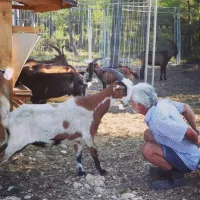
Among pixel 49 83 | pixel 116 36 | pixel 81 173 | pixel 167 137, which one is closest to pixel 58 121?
pixel 81 173

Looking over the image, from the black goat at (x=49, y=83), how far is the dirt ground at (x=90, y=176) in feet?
4.76

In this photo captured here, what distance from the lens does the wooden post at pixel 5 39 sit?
4.84 m

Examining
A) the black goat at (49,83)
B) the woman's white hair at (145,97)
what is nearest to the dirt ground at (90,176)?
the woman's white hair at (145,97)

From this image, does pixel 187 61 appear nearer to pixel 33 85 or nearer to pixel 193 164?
pixel 33 85

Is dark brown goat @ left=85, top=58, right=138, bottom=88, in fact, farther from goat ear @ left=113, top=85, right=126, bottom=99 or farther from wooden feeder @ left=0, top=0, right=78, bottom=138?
goat ear @ left=113, top=85, right=126, bottom=99

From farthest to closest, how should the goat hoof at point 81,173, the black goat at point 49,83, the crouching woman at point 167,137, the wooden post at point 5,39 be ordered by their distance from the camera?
1. the black goat at point 49,83
2. the wooden post at point 5,39
3. the goat hoof at point 81,173
4. the crouching woman at point 167,137

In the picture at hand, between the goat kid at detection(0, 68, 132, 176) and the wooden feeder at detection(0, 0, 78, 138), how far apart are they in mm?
768

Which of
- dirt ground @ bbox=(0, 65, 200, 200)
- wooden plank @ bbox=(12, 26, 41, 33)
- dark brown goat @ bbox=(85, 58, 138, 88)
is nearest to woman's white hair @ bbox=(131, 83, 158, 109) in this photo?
dirt ground @ bbox=(0, 65, 200, 200)

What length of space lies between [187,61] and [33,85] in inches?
433

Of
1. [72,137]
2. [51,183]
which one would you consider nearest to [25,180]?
[51,183]

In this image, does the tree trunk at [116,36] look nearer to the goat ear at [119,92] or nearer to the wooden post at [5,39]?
the wooden post at [5,39]

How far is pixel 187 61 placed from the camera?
17.3 m

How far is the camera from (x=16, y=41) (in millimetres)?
5387

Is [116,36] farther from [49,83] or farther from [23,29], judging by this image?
[23,29]
